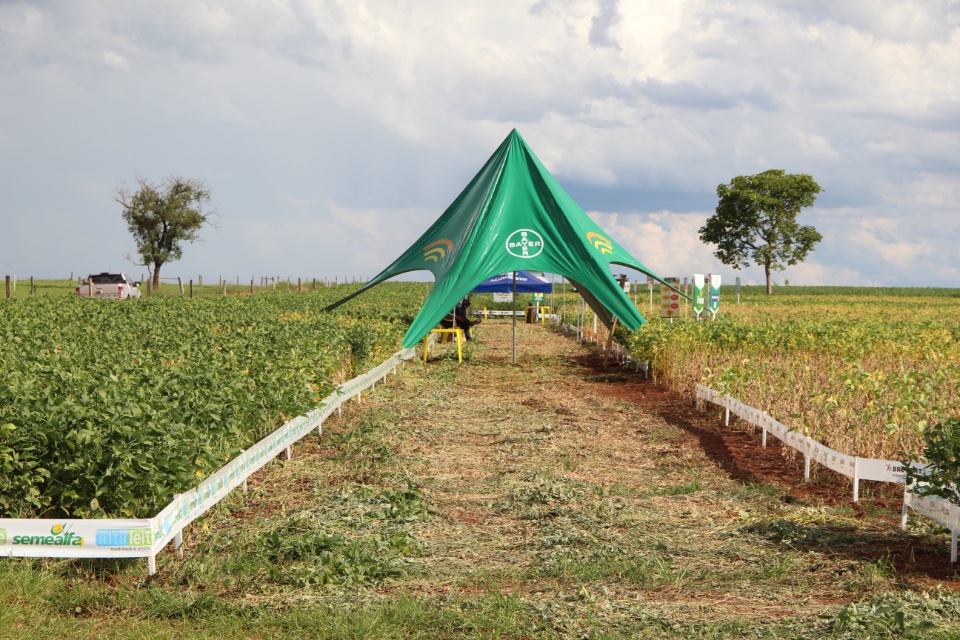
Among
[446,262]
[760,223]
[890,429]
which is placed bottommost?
[890,429]

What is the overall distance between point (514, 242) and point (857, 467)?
11140 millimetres

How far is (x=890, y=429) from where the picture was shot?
8.20 meters

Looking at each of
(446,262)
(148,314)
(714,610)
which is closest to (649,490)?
(714,610)

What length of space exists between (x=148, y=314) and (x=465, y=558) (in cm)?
1619

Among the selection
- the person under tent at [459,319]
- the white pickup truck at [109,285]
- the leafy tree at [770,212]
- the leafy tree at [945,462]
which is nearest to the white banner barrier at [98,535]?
the leafy tree at [945,462]

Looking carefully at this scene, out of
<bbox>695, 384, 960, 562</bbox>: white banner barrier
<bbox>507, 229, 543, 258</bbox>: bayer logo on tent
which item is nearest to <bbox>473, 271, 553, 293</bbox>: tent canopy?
<bbox>507, 229, 543, 258</bbox>: bayer logo on tent

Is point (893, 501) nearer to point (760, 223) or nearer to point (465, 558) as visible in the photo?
point (465, 558)

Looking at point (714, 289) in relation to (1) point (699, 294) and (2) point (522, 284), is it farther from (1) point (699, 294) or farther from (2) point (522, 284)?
(2) point (522, 284)

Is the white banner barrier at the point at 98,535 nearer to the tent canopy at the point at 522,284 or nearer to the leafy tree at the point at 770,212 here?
the tent canopy at the point at 522,284

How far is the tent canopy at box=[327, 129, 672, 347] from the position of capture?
58.0 ft

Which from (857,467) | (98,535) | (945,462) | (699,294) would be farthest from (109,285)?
(945,462)

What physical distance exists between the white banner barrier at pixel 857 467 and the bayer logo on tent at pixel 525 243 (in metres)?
7.54

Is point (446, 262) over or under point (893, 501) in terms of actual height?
over

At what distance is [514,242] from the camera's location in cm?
1845
